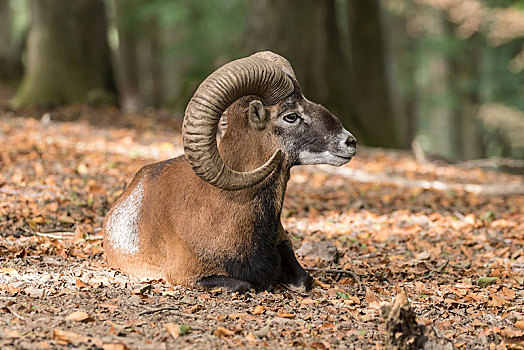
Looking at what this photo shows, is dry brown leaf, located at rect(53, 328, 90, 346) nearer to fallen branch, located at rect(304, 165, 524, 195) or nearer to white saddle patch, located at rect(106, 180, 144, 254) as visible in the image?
white saddle patch, located at rect(106, 180, 144, 254)

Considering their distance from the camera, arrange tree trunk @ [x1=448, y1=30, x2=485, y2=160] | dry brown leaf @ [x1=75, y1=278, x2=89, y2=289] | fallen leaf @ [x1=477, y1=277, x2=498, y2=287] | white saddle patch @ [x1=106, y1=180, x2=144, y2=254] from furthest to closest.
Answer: tree trunk @ [x1=448, y1=30, x2=485, y2=160] → fallen leaf @ [x1=477, y1=277, x2=498, y2=287] → white saddle patch @ [x1=106, y1=180, x2=144, y2=254] → dry brown leaf @ [x1=75, y1=278, x2=89, y2=289]

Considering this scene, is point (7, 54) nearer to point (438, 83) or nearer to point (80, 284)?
point (438, 83)

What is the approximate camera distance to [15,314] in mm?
5180

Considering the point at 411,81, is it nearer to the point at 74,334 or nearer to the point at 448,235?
the point at 448,235

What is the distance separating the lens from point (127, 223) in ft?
22.2

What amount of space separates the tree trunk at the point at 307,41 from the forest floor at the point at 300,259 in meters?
3.44

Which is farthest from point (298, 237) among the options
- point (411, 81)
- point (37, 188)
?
point (411, 81)

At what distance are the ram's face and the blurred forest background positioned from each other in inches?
381

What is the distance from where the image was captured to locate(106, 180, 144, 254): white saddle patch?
6.68m

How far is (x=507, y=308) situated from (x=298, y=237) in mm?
3129

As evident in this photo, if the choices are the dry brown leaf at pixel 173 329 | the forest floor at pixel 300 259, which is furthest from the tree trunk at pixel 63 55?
the dry brown leaf at pixel 173 329

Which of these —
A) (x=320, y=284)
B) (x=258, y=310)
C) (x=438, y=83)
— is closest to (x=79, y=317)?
(x=258, y=310)

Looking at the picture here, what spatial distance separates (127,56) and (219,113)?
22.3m

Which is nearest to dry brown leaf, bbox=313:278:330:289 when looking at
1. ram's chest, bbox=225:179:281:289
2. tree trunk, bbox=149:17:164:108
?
ram's chest, bbox=225:179:281:289
